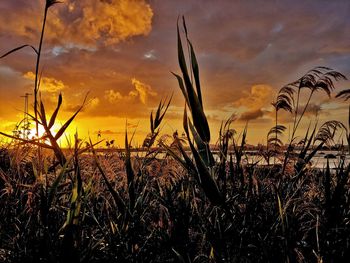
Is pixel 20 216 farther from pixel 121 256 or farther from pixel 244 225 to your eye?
pixel 244 225

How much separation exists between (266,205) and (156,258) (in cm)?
115

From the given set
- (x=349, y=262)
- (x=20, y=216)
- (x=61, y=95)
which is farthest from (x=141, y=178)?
(x=349, y=262)

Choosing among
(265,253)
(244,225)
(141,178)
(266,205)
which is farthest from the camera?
(266,205)

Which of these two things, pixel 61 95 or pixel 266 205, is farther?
pixel 266 205

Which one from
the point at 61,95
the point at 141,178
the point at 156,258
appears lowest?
the point at 156,258

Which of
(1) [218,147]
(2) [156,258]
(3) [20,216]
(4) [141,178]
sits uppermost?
(1) [218,147]

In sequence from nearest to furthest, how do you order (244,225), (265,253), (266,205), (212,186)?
1. (212,186)
2. (265,253)
3. (244,225)
4. (266,205)

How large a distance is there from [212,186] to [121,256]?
0.89 meters

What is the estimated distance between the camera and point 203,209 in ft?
A: 11.1

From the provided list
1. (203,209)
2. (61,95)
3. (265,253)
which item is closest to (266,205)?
(203,209)

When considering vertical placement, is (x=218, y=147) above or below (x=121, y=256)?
above

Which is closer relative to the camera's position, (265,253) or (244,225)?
(265,253)

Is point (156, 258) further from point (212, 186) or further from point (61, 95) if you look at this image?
point (61, 95)

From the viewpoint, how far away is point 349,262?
245 centimetres
